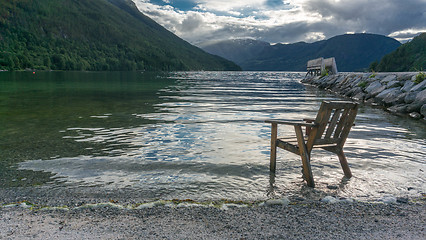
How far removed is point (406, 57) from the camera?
84.9 metres

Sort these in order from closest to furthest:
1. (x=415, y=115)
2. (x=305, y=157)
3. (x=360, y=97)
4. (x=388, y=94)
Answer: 1. (x=305, y=157)
2. (x=415, y=115)
3. (x=388, y=94)
4. (x=360, y=97)

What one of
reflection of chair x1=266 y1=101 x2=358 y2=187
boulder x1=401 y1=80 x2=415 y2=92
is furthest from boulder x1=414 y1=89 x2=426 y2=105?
reflection of chair x1=266 y1=101 x2=358 y2=187

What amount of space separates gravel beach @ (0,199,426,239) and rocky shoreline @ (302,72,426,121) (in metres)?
13.3

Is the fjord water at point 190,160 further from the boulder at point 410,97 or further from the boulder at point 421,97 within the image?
the boulder at point 410,97

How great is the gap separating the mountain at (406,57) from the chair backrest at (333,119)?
3224 inches

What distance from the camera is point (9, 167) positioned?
307 inches

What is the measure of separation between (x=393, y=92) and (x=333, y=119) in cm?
1760

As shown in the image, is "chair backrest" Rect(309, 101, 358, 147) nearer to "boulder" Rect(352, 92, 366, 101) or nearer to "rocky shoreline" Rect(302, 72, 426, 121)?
"rocky shoreline" Rect(302, 72, 426, 121)

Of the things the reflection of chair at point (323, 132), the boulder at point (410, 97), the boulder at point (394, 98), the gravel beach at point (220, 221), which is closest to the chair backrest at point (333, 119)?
the reflection of chair at point (323, 132)

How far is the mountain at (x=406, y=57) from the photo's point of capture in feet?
262

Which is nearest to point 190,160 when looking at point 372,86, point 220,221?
point 220,221

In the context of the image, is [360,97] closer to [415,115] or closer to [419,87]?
[419,87]

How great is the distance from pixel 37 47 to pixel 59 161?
212134 millimetres

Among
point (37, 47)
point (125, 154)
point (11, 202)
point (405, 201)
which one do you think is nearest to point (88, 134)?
point (125, 154)
